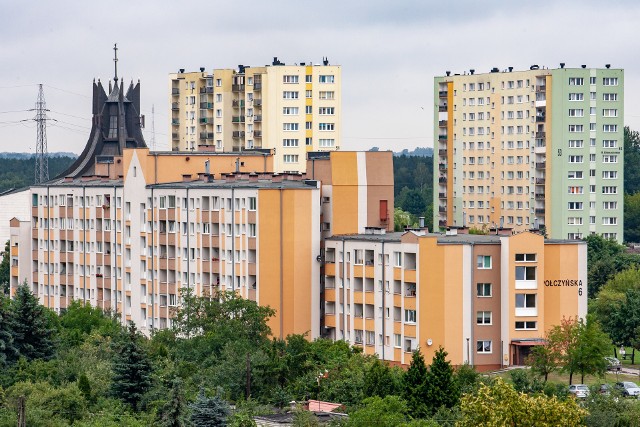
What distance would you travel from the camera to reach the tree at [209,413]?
50.6 metres

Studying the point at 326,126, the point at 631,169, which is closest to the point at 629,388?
the point at 326,126

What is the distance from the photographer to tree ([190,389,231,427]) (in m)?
50.6

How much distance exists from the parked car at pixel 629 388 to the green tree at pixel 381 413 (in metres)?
11.8

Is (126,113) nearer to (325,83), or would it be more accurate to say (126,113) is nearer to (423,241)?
(325,83)

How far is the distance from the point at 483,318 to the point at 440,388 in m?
14.6

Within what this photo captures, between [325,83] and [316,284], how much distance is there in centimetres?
4913

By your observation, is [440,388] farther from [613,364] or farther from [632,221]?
[632,221]

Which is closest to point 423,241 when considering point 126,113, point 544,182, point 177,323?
point 177,323

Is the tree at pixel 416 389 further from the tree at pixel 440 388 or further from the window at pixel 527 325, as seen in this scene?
the window at pixel 527 325

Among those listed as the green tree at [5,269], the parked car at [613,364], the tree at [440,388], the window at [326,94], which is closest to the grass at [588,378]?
the parked car at [613,364]

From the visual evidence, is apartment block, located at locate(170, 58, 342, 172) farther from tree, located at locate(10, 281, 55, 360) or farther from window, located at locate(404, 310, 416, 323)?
tree, located at locate(10, 281, 55, 360)

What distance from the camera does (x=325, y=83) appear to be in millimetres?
126625

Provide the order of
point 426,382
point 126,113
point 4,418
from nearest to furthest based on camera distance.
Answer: point 4,418 → point 426,382 → point 126,113

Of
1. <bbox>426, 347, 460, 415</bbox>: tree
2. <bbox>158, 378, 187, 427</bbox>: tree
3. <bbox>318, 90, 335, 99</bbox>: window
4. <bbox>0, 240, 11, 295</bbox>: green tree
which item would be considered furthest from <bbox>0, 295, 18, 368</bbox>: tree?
<bbox>318, 90, 335, 99</bbox>: window
